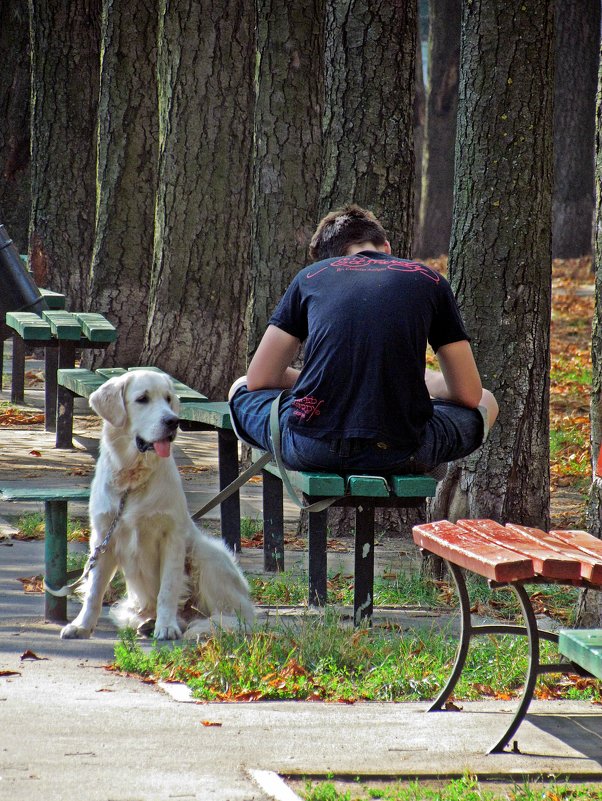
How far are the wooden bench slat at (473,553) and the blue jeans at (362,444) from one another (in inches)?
30.3

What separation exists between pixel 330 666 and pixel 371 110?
377cm

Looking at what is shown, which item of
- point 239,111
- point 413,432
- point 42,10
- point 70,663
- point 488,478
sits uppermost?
point 42,10

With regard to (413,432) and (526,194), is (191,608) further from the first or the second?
(526,194)

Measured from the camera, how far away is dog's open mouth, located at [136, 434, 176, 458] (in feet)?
17.7

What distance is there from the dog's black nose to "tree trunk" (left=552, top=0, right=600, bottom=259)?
16019 millimetres

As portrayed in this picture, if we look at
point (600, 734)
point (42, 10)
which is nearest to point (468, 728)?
point (600, 734)

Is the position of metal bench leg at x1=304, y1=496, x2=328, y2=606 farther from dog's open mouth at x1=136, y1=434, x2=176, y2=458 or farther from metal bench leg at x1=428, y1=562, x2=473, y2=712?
metal bench leg at x1=428, y1=562, x2=473, y2=712

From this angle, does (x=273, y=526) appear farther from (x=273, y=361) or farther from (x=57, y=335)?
(x=57, y=335)

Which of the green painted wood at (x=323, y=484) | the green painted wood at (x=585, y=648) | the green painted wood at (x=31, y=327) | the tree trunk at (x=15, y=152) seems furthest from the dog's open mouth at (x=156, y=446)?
the tree trunk at (x=15, y=152)

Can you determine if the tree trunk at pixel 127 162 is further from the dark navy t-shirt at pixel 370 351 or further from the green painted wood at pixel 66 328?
the dark navy t-shirt at pixel 370 351

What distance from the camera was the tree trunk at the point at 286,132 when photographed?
8609 millimetres

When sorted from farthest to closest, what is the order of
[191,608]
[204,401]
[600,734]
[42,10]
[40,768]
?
[42,10] < [204,401] < [191,608] < [600,734] < [40,768]

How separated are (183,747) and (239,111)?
24.2ft

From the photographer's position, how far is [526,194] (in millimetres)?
6699
